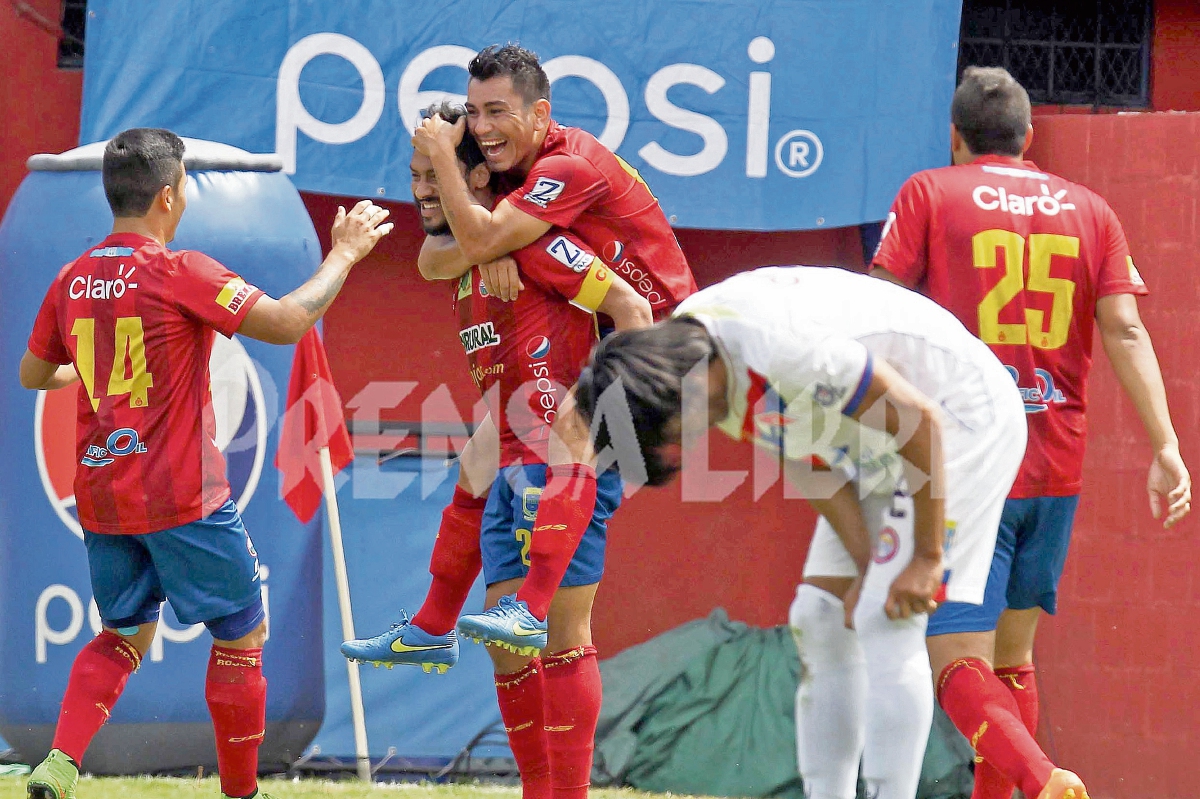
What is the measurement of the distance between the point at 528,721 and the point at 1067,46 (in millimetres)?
4260

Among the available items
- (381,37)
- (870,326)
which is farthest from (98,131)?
(870,326)

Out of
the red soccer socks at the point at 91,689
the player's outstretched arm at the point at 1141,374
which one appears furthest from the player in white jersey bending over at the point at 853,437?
the red soccer socks at the point at 91,689

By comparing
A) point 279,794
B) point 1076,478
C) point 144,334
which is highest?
point 144,334

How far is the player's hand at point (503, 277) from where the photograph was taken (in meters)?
3.97

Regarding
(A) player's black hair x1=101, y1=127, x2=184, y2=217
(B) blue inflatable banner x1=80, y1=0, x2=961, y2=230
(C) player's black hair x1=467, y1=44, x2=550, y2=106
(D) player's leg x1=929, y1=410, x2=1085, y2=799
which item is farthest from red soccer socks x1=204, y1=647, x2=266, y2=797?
(B) blue inflatable banner x1=80, y1=0, x2=961, y2=230

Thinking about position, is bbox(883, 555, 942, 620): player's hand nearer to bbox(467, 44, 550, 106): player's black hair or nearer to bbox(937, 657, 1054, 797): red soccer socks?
bbox(937, 657, 1054, 797): red soccer socks

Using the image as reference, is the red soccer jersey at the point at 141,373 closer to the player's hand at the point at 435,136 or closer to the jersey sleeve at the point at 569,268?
the player's hand at the point at 435,136

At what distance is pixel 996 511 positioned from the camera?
3238mm

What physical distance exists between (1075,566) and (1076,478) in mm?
1838

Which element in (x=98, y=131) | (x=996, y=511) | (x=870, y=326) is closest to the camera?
(x=870, y=326)

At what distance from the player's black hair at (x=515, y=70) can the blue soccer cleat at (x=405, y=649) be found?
1502 millimetres

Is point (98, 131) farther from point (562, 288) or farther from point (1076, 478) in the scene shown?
point (1076, 478)

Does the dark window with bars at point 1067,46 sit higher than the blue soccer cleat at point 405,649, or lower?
higher

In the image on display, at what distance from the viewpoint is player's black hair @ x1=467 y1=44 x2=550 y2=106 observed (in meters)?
4.02
